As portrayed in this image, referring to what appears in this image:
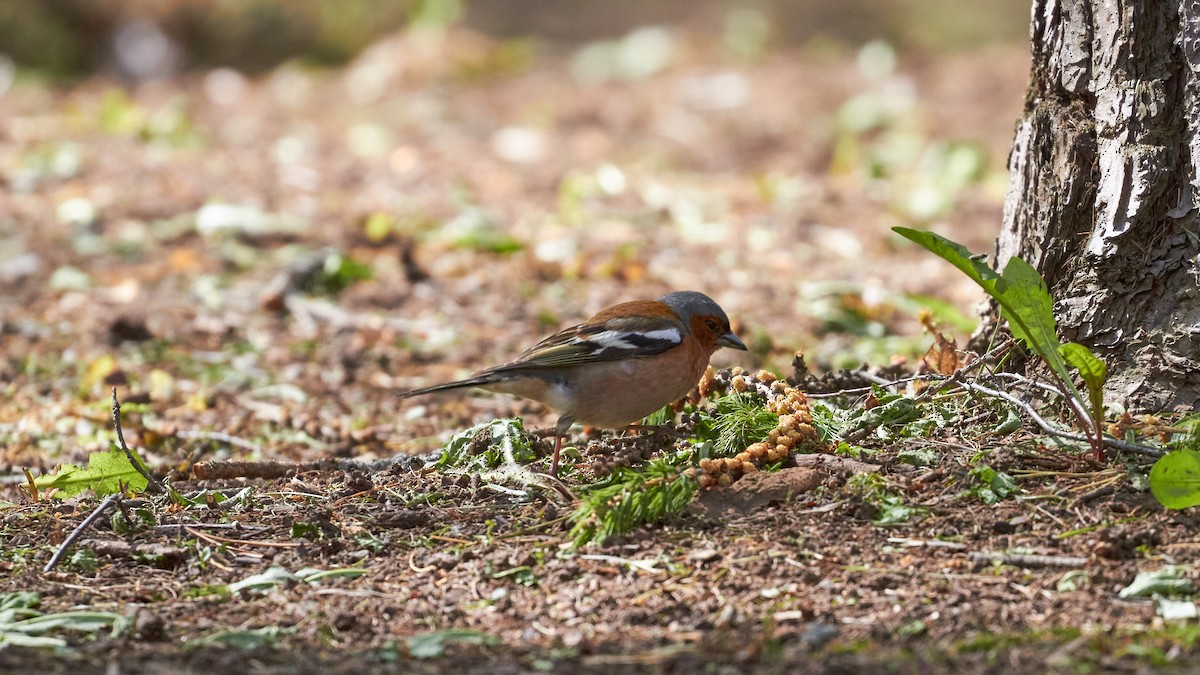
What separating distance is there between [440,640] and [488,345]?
413cm

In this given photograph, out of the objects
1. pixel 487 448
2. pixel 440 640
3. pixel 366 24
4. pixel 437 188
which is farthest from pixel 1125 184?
pixel 366 24

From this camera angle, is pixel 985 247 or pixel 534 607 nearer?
pixel 534 607

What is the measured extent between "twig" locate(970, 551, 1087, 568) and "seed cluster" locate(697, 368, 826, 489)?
81cm

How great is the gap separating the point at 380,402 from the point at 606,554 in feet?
10.3

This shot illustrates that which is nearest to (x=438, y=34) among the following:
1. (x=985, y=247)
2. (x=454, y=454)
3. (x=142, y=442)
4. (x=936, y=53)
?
(x=936, y=53)

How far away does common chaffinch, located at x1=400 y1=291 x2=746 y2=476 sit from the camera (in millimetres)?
4859

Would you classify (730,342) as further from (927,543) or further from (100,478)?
(100,478)

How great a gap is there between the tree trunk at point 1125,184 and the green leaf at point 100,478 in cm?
339

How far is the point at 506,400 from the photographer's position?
6594 mm

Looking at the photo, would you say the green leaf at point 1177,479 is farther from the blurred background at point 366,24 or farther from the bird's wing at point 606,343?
the blurred background at point 366,24

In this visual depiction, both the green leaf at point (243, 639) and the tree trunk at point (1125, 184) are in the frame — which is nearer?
the green leaf at point (243, 639)

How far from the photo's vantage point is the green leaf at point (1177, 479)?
11.1ft

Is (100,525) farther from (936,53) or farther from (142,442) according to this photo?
(936,53)

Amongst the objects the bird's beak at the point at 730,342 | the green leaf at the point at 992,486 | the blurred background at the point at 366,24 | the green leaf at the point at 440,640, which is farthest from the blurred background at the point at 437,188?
the green leaf at the point at 440,640
